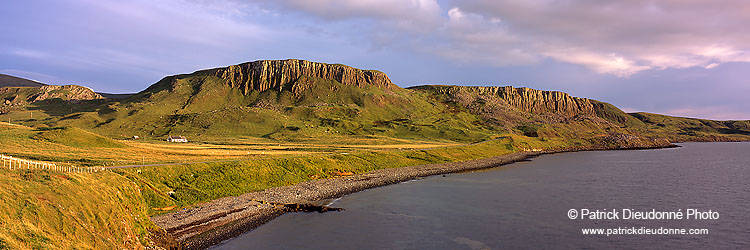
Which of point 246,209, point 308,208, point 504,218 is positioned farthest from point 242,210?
point 504,218

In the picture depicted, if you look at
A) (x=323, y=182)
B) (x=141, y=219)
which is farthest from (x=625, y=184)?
(x=141, y=219)

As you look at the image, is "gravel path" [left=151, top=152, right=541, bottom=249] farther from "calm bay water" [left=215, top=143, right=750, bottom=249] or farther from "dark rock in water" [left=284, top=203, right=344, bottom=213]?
"calm bay water" [left=215, top=143, right=750, bottom=249]

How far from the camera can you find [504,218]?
5053 centimetres

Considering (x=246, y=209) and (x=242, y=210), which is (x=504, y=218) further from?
(x=242, y=210)

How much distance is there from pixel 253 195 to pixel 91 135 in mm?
66374

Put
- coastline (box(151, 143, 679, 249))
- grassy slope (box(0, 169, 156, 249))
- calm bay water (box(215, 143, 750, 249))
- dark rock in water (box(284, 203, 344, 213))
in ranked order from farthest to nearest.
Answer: dark rock in water (box(284, 203, 344, 213)) → calm bay water (box(215, 143, 750, 249)) → coastline (box(151, 143, 679, 249)) → grassy slope (box(0, 169, 156, 249))

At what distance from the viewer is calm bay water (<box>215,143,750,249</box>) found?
39.8 meters

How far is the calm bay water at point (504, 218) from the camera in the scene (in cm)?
3981

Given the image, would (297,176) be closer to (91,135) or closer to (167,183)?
(167,183)

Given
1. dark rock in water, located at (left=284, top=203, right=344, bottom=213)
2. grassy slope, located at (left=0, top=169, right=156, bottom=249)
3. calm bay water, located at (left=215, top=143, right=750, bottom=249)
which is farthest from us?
dark rock in water, located at (left=284, top=203, right=344, bottom=213)

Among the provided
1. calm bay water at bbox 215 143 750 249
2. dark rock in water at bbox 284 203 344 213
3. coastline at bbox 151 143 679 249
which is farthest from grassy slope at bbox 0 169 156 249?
dark rock in water at bbox 284 203 344 213

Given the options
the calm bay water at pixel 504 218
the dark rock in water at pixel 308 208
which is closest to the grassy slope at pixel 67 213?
the calm bay water at pixel 504 218

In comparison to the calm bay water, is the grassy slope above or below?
above

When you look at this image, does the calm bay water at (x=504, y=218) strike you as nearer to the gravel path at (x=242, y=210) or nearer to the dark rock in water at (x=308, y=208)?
the dark rock in water at (x=308, y=208)
